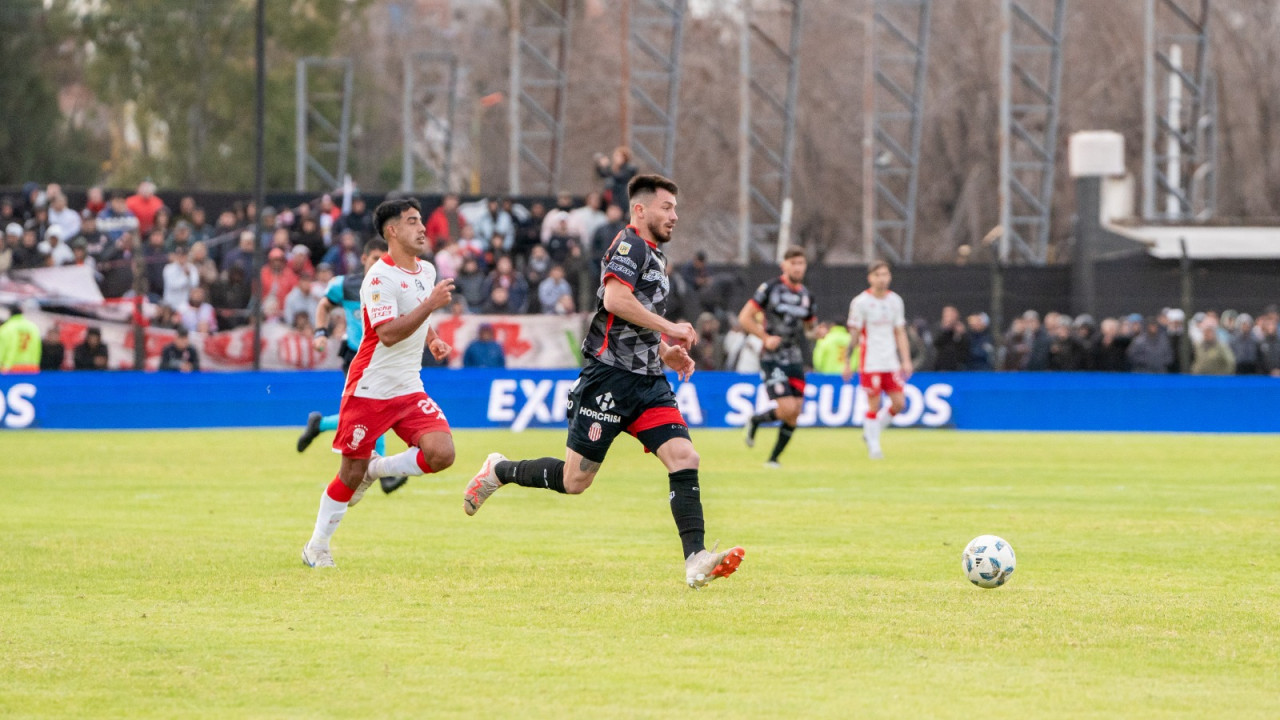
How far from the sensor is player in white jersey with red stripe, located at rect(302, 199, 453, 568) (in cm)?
973

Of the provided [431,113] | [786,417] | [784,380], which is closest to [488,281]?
[784,380]

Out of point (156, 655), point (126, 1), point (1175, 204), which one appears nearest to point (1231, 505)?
point (156, 655)

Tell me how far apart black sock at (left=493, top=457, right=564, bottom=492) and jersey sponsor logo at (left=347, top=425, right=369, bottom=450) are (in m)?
0.78

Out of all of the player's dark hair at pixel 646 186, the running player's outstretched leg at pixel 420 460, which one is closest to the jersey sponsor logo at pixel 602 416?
the running player's outstretched leg at pixel 420 460

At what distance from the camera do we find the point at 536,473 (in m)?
9.73

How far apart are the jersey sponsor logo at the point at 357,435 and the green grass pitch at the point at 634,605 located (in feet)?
2.27

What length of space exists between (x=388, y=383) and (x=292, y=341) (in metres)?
17.4

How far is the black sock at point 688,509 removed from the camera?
29.4 ft

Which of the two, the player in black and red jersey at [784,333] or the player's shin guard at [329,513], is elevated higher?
the player in black and red jersey at [784,333]

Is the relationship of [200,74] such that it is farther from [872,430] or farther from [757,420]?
[872,430]

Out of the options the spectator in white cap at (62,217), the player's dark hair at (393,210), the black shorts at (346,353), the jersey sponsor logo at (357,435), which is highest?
the spectator in white cap at (62,217)

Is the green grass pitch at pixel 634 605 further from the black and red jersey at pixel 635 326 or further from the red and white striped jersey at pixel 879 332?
the red and white striped jersey at pixel 879 332

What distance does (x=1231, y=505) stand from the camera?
1428 cm

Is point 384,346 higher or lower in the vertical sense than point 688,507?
higher
